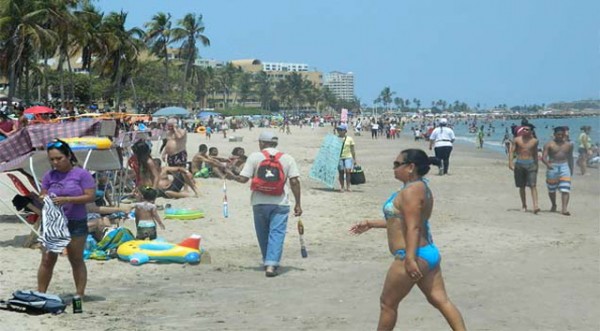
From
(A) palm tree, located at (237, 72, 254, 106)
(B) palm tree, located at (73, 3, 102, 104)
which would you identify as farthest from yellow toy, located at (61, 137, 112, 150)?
(A) palm tree, located at (237, 72, 254, 106)

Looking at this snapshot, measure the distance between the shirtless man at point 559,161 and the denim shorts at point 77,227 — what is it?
27.3ft

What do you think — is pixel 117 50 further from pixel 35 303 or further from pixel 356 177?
pixel 35 303

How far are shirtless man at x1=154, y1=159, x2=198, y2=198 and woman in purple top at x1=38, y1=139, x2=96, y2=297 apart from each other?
23.9 ft

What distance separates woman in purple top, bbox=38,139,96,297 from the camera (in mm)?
5984

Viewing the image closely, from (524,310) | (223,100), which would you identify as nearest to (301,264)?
(524,310)

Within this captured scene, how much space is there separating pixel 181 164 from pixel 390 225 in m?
10.3

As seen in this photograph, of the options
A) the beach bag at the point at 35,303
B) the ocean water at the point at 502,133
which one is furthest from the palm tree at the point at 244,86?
the beach bag at the point at 35,303

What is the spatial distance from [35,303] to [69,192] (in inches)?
35.5

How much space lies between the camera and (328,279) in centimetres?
766

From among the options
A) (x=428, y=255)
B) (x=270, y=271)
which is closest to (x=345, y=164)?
(x=270, y=271)

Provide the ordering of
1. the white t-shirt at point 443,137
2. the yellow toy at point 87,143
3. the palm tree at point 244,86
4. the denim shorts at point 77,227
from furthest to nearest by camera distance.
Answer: the palm tree at point 244,86
the white t-shirt at point 443,137
the yellow toy at point 87,143
the denim shorts at point 77,227

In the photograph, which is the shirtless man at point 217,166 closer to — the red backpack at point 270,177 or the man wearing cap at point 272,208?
the man wearing cap at point 272,208

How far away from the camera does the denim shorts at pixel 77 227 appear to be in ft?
20.0

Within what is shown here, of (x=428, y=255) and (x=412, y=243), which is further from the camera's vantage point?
(x=428, y=255)
